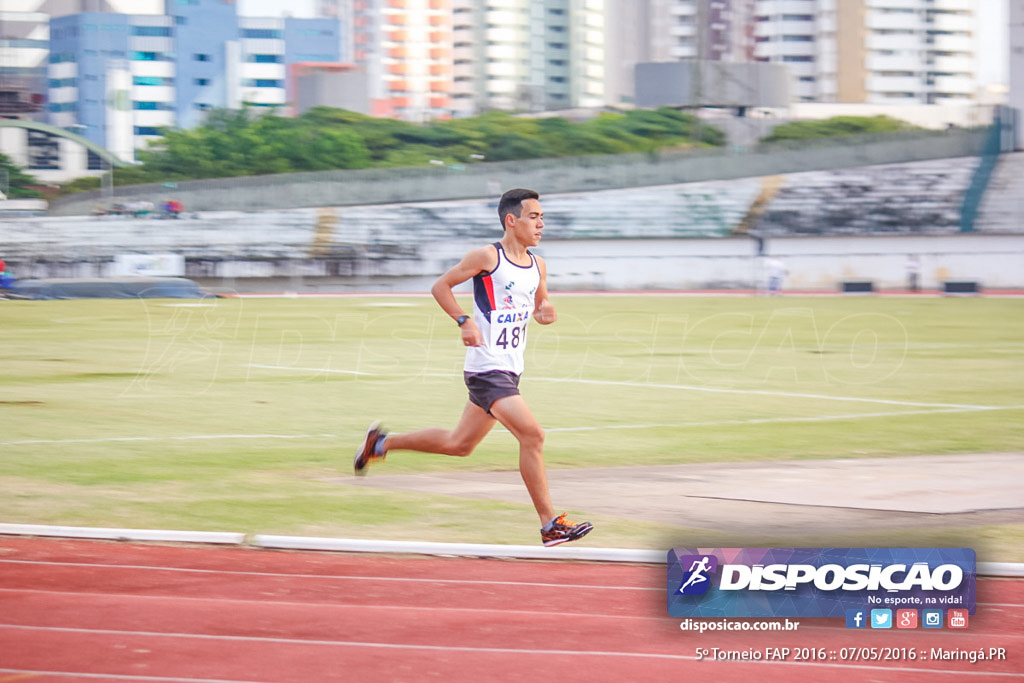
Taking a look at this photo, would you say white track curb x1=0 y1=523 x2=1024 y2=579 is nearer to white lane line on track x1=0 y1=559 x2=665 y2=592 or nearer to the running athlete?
the running athlete

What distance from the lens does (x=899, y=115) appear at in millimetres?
129000

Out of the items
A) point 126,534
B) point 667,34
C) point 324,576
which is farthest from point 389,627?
point 667,34

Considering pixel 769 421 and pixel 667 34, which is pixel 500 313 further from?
pixel 667 34

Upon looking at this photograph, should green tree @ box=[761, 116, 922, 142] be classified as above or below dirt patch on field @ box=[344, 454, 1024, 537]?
above

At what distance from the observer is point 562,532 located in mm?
6910

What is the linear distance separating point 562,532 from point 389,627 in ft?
5.28

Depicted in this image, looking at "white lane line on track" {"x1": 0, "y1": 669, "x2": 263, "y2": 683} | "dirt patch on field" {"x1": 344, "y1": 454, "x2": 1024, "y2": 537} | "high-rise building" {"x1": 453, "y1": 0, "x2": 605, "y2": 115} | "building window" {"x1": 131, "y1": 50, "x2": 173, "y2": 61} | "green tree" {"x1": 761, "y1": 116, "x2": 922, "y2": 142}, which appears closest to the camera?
"white lane line on track" {"x1": 0, "y1": 669, "x2": 263, "y2": 683}

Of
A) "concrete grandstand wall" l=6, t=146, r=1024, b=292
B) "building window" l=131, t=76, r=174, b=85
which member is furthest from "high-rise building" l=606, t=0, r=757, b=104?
"concrete grandstand wall" l=6, t=146, r=1024, b=292

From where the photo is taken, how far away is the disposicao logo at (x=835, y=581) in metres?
4.96

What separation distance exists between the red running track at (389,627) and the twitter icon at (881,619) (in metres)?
0.10

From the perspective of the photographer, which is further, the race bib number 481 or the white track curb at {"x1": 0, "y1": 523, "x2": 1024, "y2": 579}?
the race bib number 481

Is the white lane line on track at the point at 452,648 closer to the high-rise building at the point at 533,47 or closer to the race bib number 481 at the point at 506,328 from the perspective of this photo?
the race bib number 481 at the point at 506,328

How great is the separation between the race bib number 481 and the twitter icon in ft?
9.01

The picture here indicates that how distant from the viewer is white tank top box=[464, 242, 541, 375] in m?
7.27
